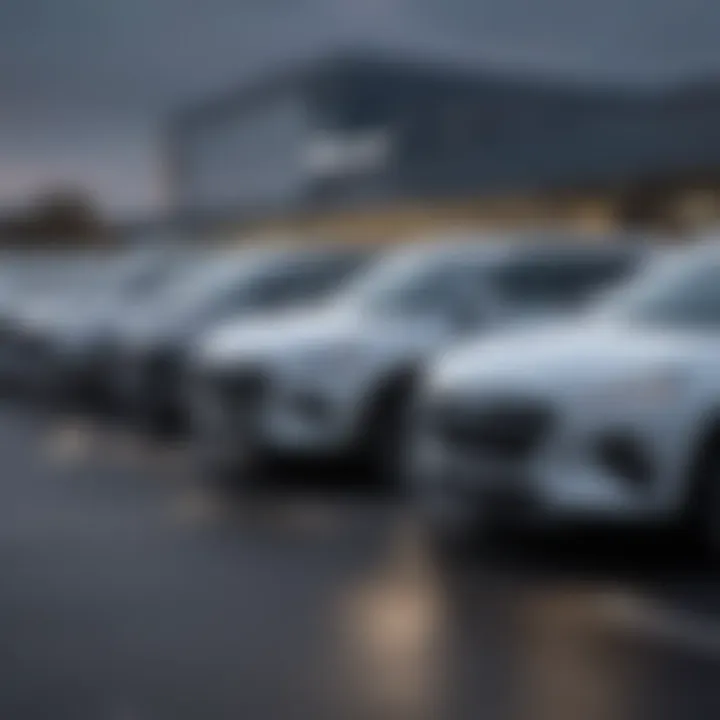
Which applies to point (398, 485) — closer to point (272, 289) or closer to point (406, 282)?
point (406, 282)

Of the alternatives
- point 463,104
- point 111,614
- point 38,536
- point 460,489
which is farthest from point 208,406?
point 463,104

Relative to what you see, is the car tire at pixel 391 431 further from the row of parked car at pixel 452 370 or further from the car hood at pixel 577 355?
the car hood at pixel 577 355

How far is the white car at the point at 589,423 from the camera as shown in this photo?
7254mm

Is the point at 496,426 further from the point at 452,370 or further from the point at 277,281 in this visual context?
the point at 277,281

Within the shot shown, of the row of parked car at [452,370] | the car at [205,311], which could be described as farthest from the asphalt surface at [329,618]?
the car at [205,311]

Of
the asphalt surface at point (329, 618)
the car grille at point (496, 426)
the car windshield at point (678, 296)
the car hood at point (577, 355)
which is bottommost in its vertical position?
the asphalt surface at point (329, 618)

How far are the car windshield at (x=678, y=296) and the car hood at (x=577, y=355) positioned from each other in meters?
0.16

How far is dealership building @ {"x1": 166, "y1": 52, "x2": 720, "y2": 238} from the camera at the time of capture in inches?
1035

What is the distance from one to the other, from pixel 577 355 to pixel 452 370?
2.58ft

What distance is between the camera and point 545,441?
7.53 metres

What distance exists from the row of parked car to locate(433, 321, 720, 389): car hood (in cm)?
1

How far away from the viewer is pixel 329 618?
6.71 m

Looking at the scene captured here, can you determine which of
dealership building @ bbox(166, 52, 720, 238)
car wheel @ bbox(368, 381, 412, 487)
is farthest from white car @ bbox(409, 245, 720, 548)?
dealership building @ bbox(166, 52, 720, 238)

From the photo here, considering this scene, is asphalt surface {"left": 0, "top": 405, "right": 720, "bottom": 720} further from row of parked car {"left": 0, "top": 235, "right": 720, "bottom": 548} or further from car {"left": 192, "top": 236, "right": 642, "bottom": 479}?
car {"left": 192, "top": 236, "right": 642, "bottom": 479}
